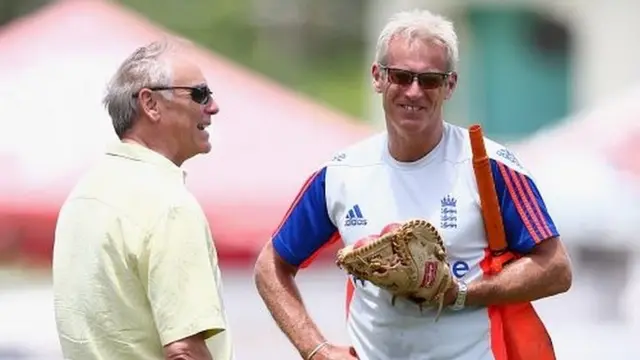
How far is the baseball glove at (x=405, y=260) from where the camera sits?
14.5 feet

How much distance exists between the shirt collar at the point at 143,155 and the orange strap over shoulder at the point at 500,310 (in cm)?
83

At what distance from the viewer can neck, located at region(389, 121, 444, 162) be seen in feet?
15.1

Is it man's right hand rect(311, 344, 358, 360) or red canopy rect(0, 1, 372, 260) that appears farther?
red canopy rect(0, 1, 372, 260)

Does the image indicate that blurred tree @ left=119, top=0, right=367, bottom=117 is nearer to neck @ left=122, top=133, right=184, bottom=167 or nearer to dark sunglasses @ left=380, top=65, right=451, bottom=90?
dark sunglasses @ left=380, top=65, right=451, bottom=90

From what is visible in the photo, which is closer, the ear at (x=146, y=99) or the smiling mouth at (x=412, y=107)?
the ear at (x=146, y=99)

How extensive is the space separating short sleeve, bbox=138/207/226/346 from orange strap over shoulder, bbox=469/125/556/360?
2.76 ft

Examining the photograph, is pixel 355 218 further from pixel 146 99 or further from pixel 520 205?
pixel 146 99

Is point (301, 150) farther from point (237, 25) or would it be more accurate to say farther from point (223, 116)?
point (237, 25)

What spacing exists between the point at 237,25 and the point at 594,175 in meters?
14.8

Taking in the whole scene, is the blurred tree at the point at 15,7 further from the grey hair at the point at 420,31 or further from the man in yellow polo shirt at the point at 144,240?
the man in yellow polo shirt at the point at 144,240

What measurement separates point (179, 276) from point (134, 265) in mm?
135

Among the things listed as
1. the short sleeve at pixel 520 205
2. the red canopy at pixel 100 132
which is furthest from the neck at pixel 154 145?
the red canopy at pixel 100 132

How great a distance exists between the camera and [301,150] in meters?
9.59

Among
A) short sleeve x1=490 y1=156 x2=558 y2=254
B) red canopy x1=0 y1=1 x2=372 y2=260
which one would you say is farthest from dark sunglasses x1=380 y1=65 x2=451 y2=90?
red canopy x1=0 y1=1 x2=372 y2=260
